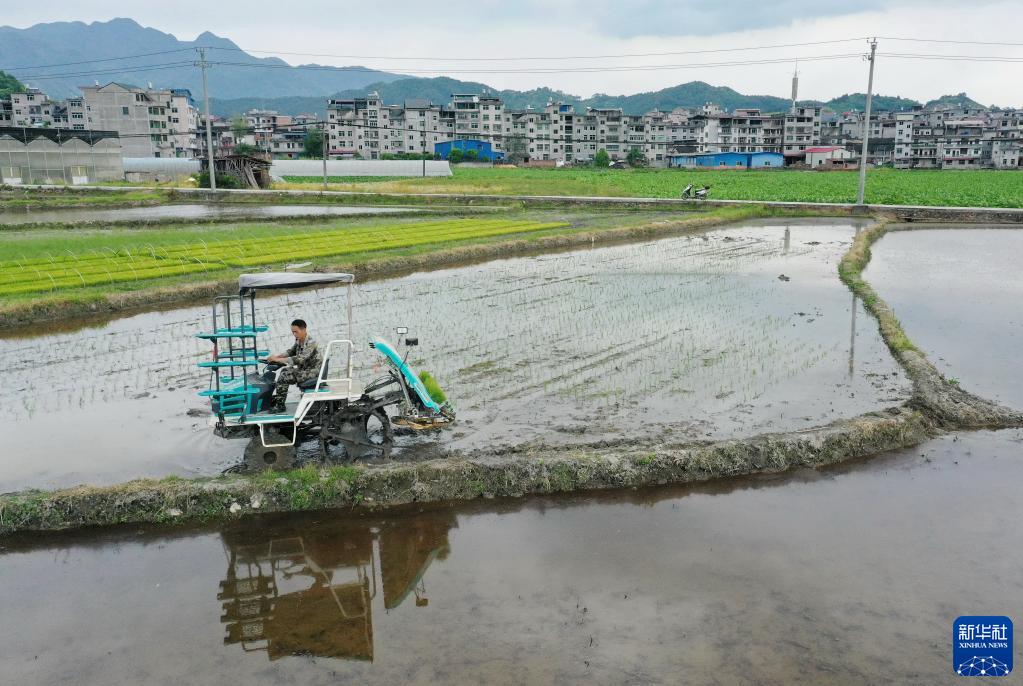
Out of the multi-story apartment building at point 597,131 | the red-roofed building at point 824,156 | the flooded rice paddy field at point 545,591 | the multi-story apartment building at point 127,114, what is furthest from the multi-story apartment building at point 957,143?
the flooded rice paddy field at point 545,591

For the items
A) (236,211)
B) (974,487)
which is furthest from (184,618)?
(236,211)

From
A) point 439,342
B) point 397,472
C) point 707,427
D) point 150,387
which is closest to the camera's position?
point 397,472

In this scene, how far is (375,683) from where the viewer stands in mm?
6285

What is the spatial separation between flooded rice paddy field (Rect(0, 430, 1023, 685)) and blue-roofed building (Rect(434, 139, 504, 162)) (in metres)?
104

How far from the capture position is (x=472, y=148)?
381 ft

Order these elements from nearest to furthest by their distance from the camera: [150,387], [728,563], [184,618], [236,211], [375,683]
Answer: [375,683]
[184,618]
[728,563]
[150,387]
[236,211]

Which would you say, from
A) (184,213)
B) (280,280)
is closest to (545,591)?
(280,280)

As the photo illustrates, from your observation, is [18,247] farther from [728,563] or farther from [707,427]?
[728,563]

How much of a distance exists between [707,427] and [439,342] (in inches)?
262

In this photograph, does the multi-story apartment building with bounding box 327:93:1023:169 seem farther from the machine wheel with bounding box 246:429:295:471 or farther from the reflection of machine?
the reflection of machine

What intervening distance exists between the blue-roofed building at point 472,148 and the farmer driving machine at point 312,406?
102 m

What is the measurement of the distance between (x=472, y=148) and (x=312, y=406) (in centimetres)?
10981

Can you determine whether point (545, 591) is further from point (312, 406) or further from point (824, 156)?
point (824, 156)

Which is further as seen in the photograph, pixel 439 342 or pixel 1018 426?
pixel 439 342
